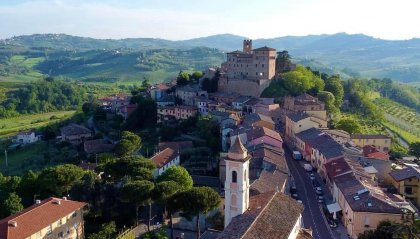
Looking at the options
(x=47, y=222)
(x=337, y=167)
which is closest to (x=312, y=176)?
(x=337, y=167)

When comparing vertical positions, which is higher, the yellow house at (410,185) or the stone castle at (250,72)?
the stone castle at (250,72)

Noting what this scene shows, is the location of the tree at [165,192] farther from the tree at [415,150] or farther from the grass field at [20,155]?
the grass field at [20,155]

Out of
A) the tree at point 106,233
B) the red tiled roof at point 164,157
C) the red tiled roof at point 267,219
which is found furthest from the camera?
the red tiled roof at point 164,157

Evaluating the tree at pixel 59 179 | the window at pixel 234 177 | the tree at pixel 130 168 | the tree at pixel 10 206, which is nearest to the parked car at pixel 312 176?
the tree at pixel 130 168

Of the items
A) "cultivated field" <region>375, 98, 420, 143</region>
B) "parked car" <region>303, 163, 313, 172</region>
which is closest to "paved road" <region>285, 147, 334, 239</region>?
"parked car" <region>303, 163, 313, 172</region>

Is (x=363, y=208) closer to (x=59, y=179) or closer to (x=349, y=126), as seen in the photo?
(x=59, y=179)

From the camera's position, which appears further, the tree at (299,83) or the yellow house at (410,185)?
the tree at (299,83)

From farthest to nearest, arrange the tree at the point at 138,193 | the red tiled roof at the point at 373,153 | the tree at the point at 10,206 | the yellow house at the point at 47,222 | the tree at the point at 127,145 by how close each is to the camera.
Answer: the tree at the point at 127,145
the red tiled roof at the point at 373,153
the tree at the point at 10,206
the tree at the point at 138,193
the yellow house at the point at 47,222
